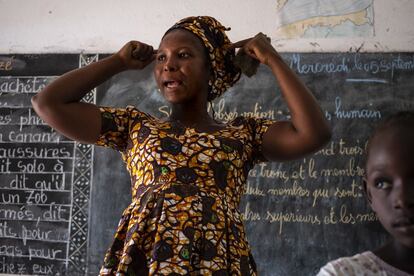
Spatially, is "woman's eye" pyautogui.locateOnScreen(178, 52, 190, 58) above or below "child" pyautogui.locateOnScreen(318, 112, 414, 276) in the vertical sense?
above

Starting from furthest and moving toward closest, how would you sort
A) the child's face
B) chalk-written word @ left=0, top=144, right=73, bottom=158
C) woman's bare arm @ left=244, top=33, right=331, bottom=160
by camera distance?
chalk-written word @ left=0, top=144, right=73, bottom=158 < woman's bare arm @ left=244, top=33, right=331, bottom=160 < the child's face

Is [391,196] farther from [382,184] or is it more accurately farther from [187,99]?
[187,99]

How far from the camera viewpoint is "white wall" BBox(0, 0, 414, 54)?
2535 mm

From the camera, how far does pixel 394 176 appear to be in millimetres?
870

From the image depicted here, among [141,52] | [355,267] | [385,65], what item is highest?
[385,65]

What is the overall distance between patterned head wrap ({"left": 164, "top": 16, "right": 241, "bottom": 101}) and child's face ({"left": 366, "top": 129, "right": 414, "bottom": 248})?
2.26ft

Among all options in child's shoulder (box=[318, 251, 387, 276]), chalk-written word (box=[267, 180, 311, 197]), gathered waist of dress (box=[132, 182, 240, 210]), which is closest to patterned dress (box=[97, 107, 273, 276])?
gathered waist of dress (box=[132, 182, 240, 210])

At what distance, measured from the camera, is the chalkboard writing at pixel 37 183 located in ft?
8.62

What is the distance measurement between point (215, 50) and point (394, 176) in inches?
30.4

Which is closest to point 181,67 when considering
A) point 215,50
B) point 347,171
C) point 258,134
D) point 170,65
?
point 170,65

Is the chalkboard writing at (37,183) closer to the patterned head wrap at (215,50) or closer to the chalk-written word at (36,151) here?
the chalk-written word at (36,151)

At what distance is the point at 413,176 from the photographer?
0.86 metres

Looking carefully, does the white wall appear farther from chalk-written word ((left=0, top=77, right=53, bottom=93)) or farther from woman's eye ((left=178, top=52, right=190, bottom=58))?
woman's eye ((left=178, top=52, right=190, bottom=58))

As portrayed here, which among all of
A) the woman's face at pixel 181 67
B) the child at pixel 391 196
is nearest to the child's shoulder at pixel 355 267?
the child at pixel 391 196
